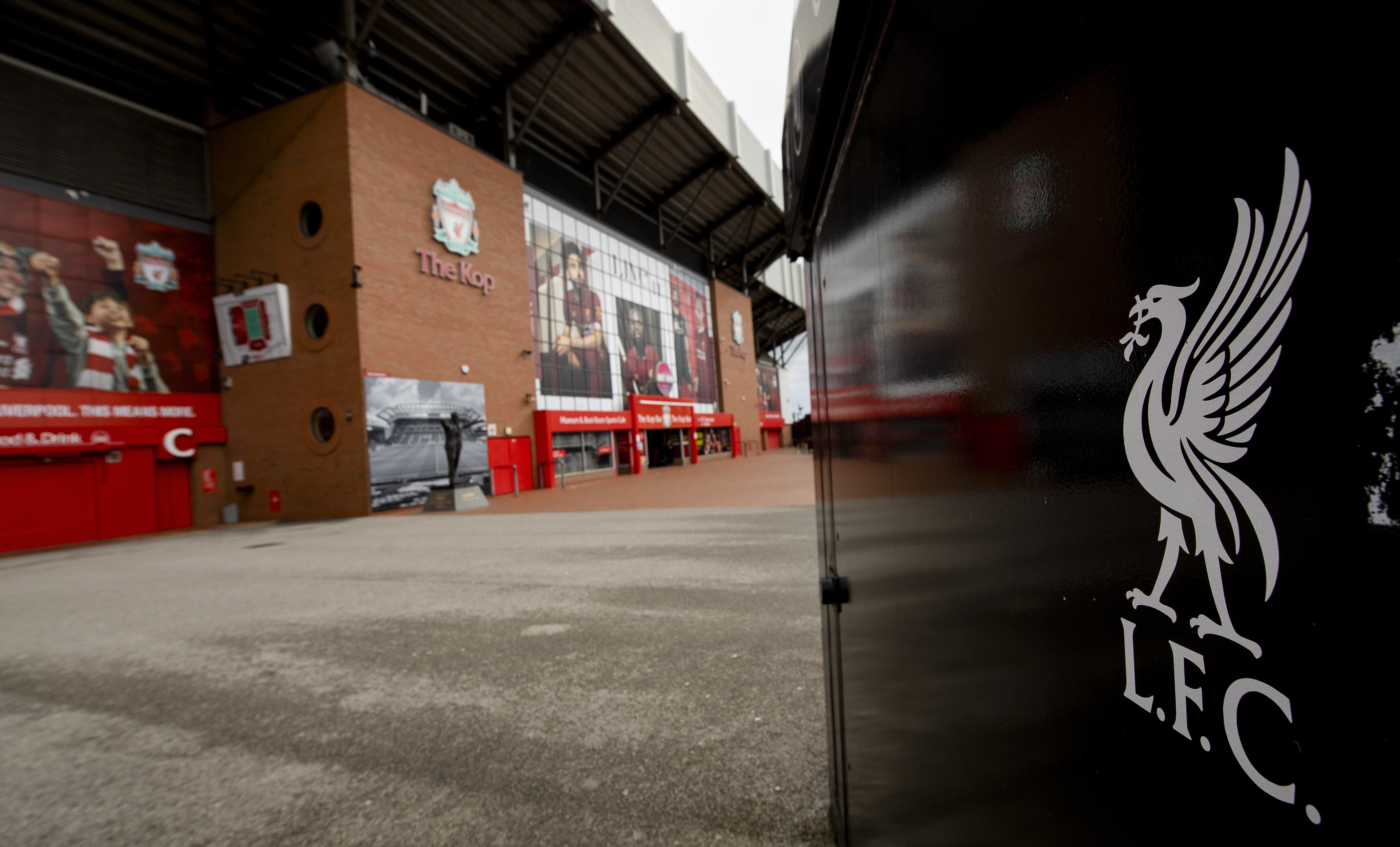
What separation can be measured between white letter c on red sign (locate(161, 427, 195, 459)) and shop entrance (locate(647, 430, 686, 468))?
55.3 ft

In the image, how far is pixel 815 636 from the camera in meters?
3.93

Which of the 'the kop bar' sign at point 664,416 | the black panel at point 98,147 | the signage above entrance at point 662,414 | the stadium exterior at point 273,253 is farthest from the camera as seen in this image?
the 'the kop bar' sign at point 664,416

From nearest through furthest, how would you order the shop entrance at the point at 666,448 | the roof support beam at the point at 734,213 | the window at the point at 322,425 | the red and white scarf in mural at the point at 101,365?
the red and white scarf in mural at the point at 101,365
the window at the point at 322,425
the shop entrance at the point at 666,448
the roof support beam at the point at 734,213

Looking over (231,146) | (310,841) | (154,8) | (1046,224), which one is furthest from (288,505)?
(1046,224)

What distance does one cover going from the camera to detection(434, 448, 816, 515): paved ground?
12.8 metres

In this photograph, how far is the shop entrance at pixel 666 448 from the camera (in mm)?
28750

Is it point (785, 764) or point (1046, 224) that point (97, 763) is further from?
point (1046, 224)

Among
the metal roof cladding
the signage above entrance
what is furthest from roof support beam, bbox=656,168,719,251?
the signage above entrance

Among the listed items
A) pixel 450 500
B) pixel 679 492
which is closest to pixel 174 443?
pixel 450 500

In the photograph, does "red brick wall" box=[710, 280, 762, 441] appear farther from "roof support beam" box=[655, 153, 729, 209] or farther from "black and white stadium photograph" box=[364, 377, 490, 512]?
"black and white stadium photograph" box=[364, 377, 490, 512]

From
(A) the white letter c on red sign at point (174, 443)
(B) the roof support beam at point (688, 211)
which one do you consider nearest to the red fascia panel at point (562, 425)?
(A) the white letter c on red sign at point (174, 443)

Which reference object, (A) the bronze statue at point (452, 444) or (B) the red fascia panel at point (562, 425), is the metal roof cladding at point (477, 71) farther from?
(A) the bronze statue at point (452, 444)

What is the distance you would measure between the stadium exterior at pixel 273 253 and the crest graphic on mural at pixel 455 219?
9 cm

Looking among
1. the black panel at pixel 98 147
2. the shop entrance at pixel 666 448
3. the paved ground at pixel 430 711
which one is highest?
the black panel at pixel 98 147
